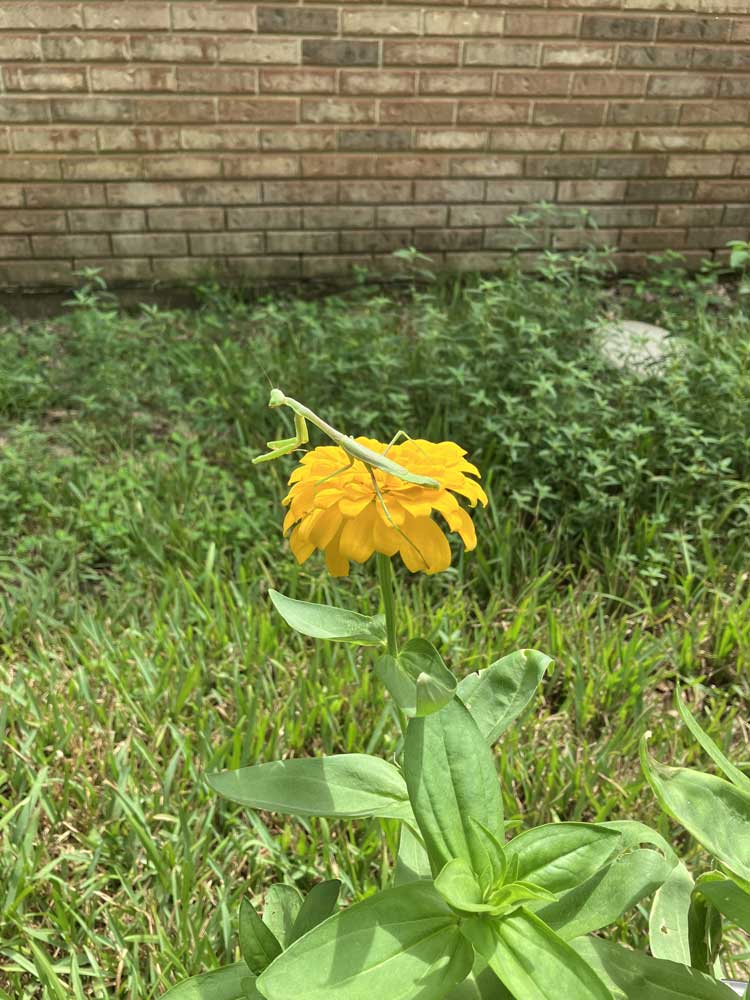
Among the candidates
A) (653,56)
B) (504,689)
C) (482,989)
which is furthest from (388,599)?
(653,56)

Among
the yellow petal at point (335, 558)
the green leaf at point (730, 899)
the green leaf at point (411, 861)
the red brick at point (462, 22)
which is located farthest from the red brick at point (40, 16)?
the green leaf at point (730, 899)

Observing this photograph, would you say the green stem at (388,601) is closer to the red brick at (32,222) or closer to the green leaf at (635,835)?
the green leaf at (635,835)

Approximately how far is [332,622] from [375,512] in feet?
0.62

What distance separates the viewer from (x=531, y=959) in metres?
0.72

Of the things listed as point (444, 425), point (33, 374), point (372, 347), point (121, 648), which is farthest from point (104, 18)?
point (121, 648)

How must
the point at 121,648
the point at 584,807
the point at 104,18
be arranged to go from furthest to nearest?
the point at 104,18, the point at 121,648, the point at 584,807

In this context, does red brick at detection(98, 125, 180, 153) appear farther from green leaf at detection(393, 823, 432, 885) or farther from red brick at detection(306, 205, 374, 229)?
green leaf at detection(393, 823, 432, 885)

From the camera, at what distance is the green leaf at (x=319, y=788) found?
87 cm

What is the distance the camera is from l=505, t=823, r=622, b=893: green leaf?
780 mm

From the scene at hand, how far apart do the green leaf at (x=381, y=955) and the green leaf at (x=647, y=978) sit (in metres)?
0.17

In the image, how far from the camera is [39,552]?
87.1 inches

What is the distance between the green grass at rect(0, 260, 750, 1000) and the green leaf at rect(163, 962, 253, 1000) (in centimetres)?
35

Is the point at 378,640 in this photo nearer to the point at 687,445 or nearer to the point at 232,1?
the point at 687,445

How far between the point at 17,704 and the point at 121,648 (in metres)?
0.24
